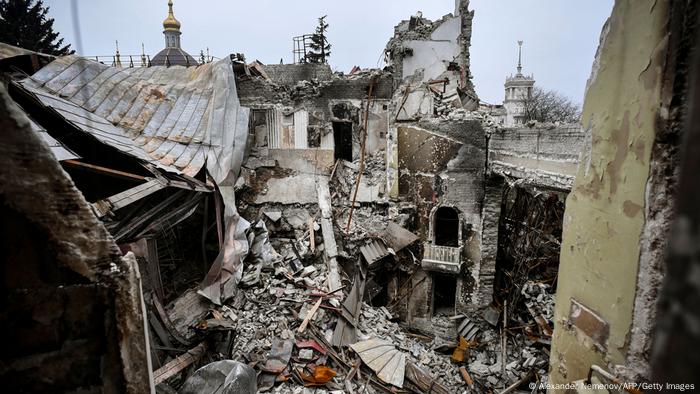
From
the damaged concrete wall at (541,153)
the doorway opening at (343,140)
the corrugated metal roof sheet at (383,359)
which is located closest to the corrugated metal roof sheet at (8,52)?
the doorway opening at (343,140)

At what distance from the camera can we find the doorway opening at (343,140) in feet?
34.8

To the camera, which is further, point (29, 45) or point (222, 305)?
point (29, 45)

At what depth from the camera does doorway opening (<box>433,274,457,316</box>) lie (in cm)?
929

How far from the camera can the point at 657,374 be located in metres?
0.50

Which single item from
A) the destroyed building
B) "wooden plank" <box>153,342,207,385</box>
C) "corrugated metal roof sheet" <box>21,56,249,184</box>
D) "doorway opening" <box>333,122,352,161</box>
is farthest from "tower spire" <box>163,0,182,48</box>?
"wooden plank" <box>153,342,207,385</box>

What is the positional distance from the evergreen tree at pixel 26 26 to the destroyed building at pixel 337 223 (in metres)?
10.2

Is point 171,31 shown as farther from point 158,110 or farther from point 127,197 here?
point 127,197

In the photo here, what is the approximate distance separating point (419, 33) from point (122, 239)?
1113 centimetres

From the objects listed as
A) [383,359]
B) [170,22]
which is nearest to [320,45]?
[170,22]

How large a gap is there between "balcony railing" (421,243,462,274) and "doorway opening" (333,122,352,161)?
3837 millimetres

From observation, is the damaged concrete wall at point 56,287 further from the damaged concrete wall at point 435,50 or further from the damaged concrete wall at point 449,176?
the damaged concrete wall at point 435,50

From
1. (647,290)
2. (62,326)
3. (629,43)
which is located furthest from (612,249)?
(62,326)

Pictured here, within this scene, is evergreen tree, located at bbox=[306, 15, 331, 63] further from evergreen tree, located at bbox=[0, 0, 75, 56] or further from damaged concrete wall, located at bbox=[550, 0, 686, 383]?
damaged concrete wall, located at bbox=[550, 0, 686, 383]

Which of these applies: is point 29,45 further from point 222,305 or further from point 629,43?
point 629,43
